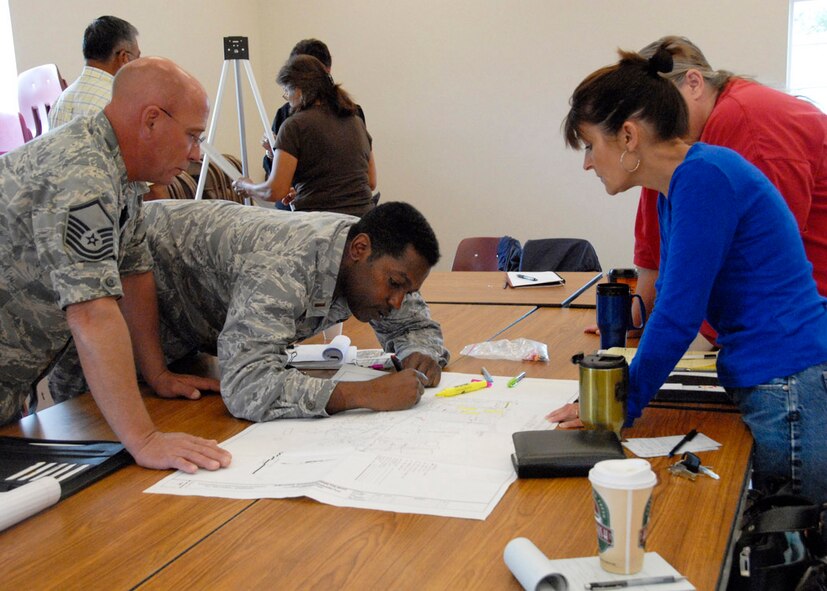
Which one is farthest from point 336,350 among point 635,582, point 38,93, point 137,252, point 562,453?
point 38,93

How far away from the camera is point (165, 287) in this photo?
194 centimetres

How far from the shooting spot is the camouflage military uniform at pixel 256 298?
154 cm

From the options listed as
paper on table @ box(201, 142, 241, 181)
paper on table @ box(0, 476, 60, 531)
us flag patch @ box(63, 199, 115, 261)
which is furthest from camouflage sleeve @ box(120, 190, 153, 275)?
paper on table @ box(201, 142, 241, 181)

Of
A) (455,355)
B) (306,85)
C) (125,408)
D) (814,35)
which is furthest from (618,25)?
(125,408)

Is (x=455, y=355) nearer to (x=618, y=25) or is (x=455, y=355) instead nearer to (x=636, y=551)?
(x=636, y=551)

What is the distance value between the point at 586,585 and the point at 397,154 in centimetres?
569

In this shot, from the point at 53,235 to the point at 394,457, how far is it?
694 mm

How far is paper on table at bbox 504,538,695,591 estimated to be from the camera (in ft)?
2.84

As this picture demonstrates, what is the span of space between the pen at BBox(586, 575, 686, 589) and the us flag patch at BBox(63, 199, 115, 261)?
98 cm

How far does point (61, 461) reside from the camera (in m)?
1.33

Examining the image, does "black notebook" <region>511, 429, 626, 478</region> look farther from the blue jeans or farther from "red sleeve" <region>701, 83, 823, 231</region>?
"red sleeve" <region>701, 83, 823, 231</region>

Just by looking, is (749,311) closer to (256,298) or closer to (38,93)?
(256,298)

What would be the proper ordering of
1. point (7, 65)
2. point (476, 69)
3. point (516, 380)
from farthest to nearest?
point (476, 69), point (7, 65), point (516, 380)

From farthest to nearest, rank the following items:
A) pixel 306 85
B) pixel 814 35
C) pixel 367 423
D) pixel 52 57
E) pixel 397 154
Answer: pixel 397 154
pixel 814 35
pixel 52 57
pixel 306 85
pixel 367 423
